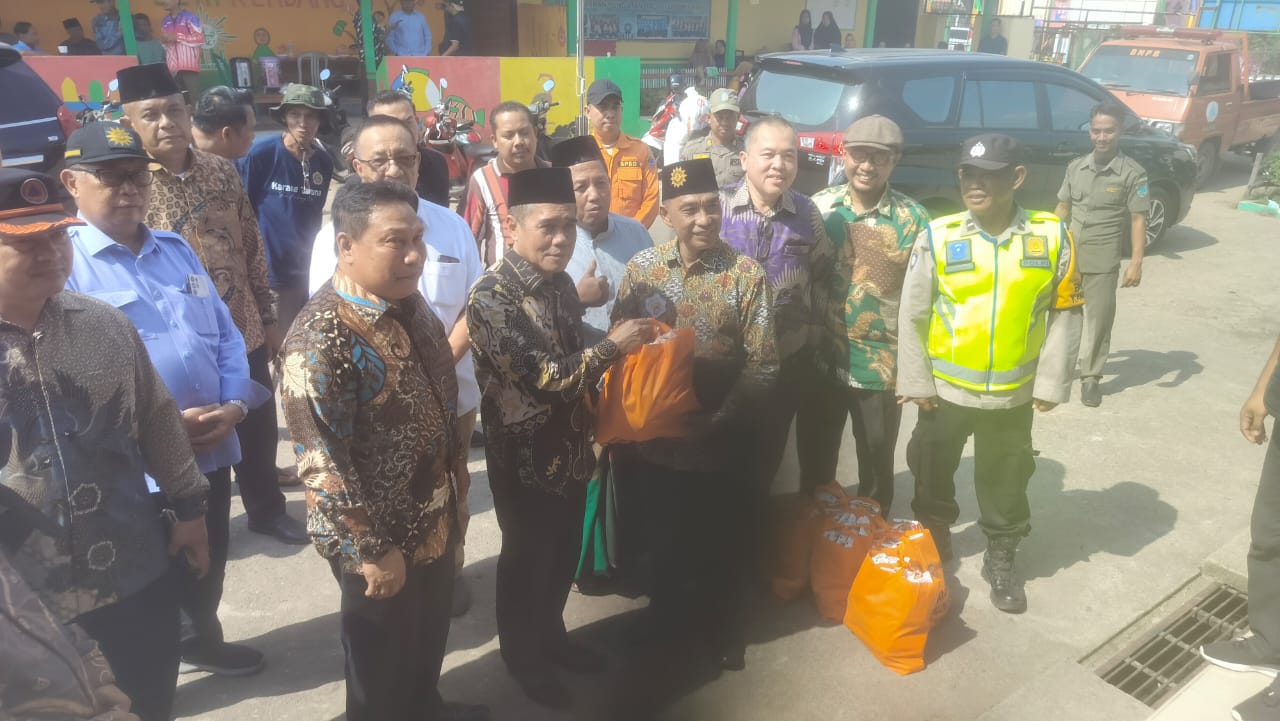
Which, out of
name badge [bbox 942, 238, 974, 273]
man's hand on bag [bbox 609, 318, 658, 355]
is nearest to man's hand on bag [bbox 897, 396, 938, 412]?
name badge [bbox 942, 238, 974, 273]

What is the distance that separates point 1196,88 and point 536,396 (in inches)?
509

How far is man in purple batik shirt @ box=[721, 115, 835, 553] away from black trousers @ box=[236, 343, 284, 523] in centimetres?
215

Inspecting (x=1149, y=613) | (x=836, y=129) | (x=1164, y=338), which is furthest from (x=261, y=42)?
(x=1149, y=613)

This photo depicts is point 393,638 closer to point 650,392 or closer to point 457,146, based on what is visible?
point 650,392

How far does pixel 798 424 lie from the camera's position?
4.32 m

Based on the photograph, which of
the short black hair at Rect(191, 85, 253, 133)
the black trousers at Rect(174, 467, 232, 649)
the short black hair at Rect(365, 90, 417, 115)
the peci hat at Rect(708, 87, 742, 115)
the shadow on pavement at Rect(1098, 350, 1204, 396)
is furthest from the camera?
the shadow on pavement at Rect(1098, 350, 1204, 396)

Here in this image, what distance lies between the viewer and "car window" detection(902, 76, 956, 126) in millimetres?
7883

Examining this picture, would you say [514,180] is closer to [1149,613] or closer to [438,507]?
[438,507]

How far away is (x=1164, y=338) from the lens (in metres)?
7.42

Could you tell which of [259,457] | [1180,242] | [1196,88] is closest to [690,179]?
[259,457]

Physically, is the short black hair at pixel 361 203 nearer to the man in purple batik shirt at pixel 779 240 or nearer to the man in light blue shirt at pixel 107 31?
the man in purple batik shirt at pixel 779 240

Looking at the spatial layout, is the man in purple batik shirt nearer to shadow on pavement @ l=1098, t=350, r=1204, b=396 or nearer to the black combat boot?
the black combat boot

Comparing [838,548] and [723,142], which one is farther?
[723,142]

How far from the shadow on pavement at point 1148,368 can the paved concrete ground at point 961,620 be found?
391 mm
